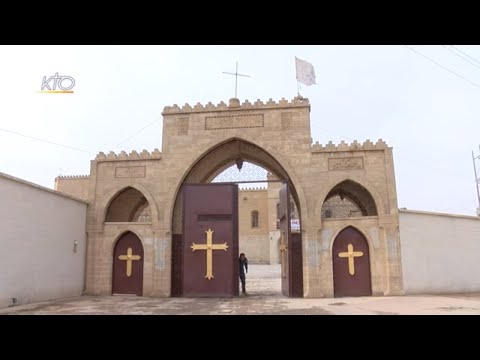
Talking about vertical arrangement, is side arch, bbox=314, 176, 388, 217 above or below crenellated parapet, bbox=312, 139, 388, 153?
below

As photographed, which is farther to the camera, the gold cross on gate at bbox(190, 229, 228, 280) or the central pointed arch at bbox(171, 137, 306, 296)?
the central pointed arch at bbox(171, 137, 306, 296)

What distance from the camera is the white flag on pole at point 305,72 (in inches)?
596

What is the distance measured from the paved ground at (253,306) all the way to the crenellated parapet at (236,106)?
6056 millimetres

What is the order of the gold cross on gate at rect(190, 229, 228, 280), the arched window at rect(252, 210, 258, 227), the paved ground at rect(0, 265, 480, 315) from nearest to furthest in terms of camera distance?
the paved ground at rect(0, 265, 480, 315), the gold cross on gate at rect(190, 229, 228, 280), the arched window at rect(252, 210, 258, 227)

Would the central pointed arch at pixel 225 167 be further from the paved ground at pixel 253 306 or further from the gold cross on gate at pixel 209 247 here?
the paved ground at pixel 253 306

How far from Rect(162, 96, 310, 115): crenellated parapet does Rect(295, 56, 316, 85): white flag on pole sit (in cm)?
121

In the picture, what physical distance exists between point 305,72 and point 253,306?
8675 mm

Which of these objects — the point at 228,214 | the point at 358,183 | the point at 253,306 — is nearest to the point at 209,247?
the point at 228,214

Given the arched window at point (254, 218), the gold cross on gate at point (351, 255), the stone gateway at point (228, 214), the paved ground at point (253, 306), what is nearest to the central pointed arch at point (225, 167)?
the stone gateway at point (228, 214)

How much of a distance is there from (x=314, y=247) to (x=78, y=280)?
7.39 m

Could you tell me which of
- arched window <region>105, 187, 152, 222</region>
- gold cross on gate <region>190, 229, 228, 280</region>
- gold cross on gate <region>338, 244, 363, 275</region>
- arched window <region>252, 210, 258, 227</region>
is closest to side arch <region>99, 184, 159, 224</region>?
arched window <region>105, 187, 152, 222</region>

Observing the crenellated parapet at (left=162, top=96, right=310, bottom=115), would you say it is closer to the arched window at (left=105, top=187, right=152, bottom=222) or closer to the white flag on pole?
the white flag on pole

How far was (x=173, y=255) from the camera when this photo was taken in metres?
13.7

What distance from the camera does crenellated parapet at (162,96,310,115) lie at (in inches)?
549
